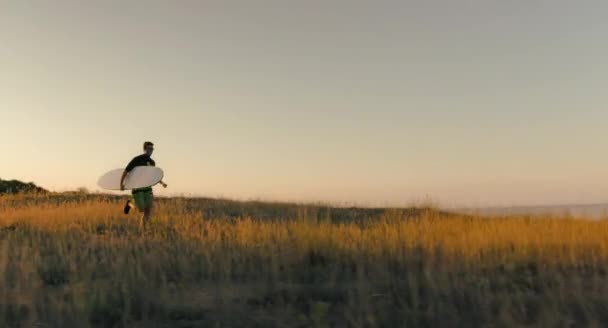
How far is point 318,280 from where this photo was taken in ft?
20.4

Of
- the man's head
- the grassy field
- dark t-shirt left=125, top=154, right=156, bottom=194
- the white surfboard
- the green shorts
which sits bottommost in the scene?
the grassy field

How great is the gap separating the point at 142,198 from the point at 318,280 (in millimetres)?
7390

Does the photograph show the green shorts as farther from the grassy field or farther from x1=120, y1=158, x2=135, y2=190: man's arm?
the grassy field

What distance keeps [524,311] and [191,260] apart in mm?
4322

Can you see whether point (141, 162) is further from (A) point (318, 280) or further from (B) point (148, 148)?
(A) point (318, 280)

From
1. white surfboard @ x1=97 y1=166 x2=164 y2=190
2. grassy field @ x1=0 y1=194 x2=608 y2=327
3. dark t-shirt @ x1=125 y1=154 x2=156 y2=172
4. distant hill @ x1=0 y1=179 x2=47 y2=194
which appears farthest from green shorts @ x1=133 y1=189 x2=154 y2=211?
distant hill @ x1=0 y1=179 x2=47 y2=194

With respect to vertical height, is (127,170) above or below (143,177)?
above

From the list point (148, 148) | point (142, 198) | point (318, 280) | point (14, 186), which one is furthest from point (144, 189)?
point (14, 186)

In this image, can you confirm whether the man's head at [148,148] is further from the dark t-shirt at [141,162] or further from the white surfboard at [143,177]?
the white surfboard at [143,177]

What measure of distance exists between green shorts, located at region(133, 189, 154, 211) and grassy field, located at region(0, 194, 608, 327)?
93.9 inches

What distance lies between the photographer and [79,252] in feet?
28.1

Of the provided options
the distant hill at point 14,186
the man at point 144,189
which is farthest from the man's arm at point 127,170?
the distant hill at point 14,186

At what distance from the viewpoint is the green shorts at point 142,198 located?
12.4m

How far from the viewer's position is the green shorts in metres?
12.4
